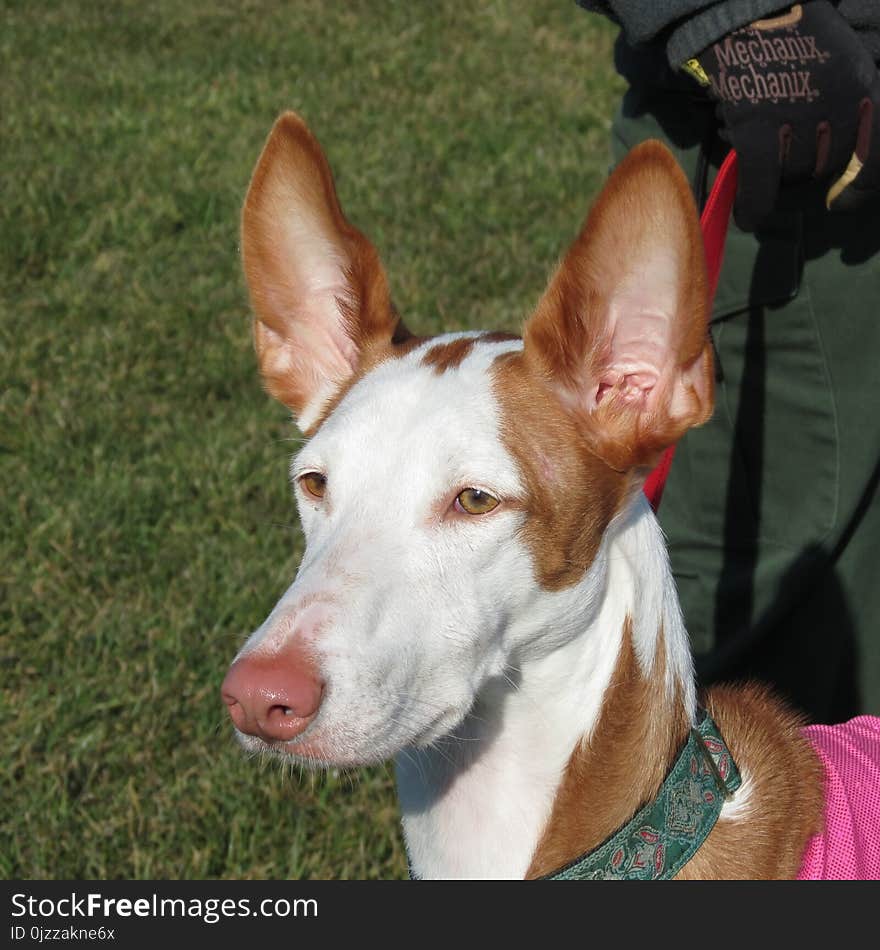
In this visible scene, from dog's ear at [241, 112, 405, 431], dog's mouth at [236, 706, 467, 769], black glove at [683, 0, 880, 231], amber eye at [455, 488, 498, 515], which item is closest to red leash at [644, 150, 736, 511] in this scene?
black glove at [683, 0, 880, 231]

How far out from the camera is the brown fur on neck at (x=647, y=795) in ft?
8.60

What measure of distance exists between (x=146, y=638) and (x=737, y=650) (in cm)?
221

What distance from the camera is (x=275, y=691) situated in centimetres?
222

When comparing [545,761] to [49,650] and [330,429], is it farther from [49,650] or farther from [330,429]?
[49,650]

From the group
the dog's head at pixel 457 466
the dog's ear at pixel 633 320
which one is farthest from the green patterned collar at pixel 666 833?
the dog's ear at pixel 633 320

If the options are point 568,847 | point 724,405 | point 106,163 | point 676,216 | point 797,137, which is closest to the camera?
point 676,216

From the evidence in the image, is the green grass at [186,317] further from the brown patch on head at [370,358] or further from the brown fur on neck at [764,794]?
the brown patch on head at [370,358]

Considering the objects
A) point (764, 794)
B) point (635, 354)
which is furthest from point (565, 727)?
point (635, 354)

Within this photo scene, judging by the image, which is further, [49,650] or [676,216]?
[49,650]

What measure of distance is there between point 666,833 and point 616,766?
164 mm

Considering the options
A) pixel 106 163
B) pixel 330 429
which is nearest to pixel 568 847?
pixel 330 429

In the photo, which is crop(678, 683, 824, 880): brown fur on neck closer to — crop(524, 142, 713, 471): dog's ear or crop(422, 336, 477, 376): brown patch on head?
crop(524, 142, 713, 471): dog's ear

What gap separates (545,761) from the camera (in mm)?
2684

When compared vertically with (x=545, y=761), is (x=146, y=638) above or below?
below
